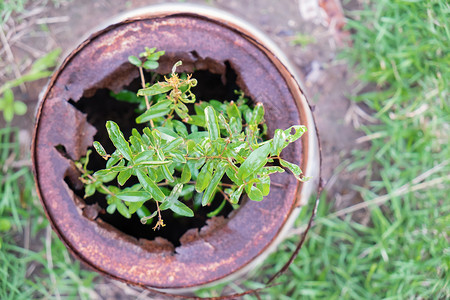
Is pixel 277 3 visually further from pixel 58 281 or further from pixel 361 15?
pixel 58 281

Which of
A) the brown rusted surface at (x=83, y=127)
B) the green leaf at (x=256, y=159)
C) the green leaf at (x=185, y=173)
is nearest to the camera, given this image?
the green leaf at (x=256, y=159)

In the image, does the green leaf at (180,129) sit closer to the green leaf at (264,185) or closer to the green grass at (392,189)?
the green leaf at (264,185)

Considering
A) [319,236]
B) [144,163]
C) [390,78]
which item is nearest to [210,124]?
[144,163]

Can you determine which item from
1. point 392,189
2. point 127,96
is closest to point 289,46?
point 392,189

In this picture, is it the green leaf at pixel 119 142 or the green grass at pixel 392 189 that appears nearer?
the green leaf at pixel 119 142

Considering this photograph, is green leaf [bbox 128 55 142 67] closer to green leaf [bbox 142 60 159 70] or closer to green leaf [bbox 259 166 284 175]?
green leaf [bbox 142 60 159 70]

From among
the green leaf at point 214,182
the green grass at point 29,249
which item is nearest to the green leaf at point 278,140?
the green leaf at point 214,182

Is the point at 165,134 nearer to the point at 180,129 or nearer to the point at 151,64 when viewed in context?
the point at 180,129
